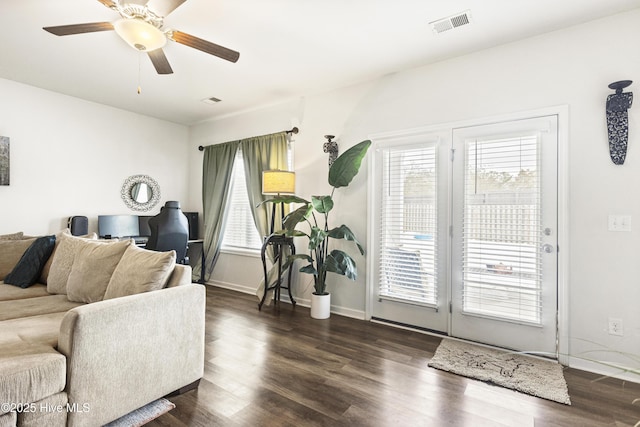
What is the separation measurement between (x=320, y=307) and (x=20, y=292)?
2.68 metres

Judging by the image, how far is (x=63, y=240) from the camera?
2820 mm

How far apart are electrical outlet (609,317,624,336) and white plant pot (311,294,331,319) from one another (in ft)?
8.07

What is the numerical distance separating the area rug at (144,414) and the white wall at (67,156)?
3.39m

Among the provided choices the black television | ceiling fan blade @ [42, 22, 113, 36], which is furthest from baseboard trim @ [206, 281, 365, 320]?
ceiling fan blade @ [42, 22, 113, 36]

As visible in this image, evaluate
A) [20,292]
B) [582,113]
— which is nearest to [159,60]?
[20,292]

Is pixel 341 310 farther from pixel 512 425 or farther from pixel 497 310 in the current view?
pixel 512 425

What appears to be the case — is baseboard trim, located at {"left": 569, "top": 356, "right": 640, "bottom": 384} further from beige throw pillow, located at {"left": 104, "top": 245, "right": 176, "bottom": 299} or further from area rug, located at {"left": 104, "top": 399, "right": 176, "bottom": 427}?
beige throw pillow, located at {"left": 104, "top": 245, "right": 176, "bottom": 299}

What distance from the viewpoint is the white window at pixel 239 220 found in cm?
492

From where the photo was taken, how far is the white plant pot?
3.65 m

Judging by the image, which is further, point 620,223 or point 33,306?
point 620,223

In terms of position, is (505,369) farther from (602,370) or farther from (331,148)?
(331,148)

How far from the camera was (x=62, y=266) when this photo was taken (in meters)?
2.66

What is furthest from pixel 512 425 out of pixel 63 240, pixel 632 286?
pixel 63 240

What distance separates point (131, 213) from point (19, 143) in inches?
61.0
